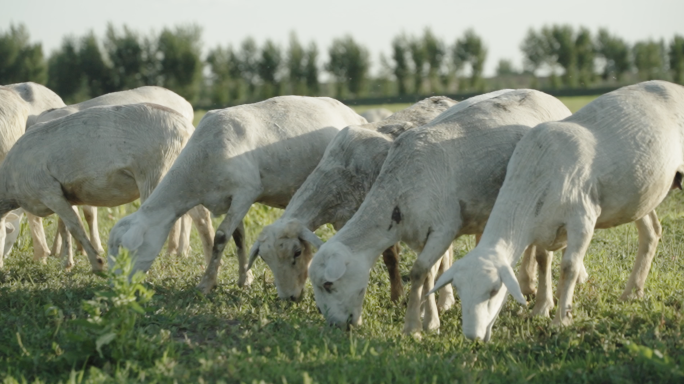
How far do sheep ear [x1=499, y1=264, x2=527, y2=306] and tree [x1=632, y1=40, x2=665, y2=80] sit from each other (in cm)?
4394

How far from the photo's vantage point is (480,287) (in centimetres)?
498

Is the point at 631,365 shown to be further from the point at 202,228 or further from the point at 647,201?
the point at 202,228

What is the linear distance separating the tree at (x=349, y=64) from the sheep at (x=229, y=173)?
36336 millimetres

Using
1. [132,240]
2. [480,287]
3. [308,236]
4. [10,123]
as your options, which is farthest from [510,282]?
[10,123]

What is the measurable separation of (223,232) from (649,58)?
43474mm

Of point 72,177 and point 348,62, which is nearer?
point 72,177

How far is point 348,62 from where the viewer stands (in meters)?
44.2

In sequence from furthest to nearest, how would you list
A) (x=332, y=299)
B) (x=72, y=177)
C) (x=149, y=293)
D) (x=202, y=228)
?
(x=202, y=228)
(x=72, y=177)
(x=332, y=299)
(x=149, y=293)

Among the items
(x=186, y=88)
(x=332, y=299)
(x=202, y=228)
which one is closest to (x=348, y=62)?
(x=186, y=88)

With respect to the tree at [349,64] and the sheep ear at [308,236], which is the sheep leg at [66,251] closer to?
the sheep ear at [308,236]

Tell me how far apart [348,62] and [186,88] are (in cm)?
875

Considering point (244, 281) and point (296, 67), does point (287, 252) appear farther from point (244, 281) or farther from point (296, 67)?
point (296, 67)

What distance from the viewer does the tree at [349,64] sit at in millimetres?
44094

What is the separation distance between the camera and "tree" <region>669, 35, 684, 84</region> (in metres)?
42.5
